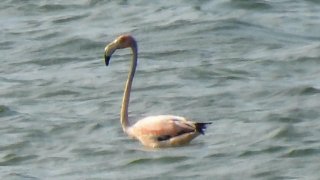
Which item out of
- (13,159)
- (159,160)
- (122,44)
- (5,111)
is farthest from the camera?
(5,111)

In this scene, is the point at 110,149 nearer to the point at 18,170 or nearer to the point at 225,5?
the point at 18,170

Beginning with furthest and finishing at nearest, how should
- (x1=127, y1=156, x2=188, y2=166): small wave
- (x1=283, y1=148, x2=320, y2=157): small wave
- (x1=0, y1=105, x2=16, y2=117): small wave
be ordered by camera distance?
(x1=0, y1=105, x2=16, y2=117): small wave, (x1=283, y1=148, x2=320, y2=157): small wave, (x1=127, y1=156, x2=188, y2=166): small wave

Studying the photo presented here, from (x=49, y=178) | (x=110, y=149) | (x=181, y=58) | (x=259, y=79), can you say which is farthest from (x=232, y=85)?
(x=49, y=178)

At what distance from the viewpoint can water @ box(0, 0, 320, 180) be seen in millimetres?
11375

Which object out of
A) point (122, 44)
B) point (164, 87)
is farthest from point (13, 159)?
point (164, 87)

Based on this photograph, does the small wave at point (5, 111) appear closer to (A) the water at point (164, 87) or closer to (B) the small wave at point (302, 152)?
(A) the water at point (164, 87)

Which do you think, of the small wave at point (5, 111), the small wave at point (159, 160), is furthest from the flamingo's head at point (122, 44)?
A: the small wave at point (5, 111)

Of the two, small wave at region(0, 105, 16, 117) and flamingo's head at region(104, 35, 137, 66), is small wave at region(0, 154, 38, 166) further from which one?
small wave at region(0, 105, 16, 117)

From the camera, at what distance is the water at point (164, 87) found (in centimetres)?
1138

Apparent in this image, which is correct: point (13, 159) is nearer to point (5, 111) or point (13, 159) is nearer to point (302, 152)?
point (5, 111)

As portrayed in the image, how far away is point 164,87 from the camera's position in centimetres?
1422

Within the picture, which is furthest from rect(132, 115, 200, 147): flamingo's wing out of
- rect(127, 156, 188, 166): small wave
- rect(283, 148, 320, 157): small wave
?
rect(283, 148, 320, 157): small wave

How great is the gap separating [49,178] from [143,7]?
756 cm

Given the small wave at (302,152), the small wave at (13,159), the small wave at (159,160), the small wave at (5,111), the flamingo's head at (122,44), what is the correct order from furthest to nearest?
1. the small wave at (5,111)
2. the flamingo's head at (122,44)
3. the small wave at (13,159)
4. the small wave at (302,152)
5. the small wave at (159,160)
